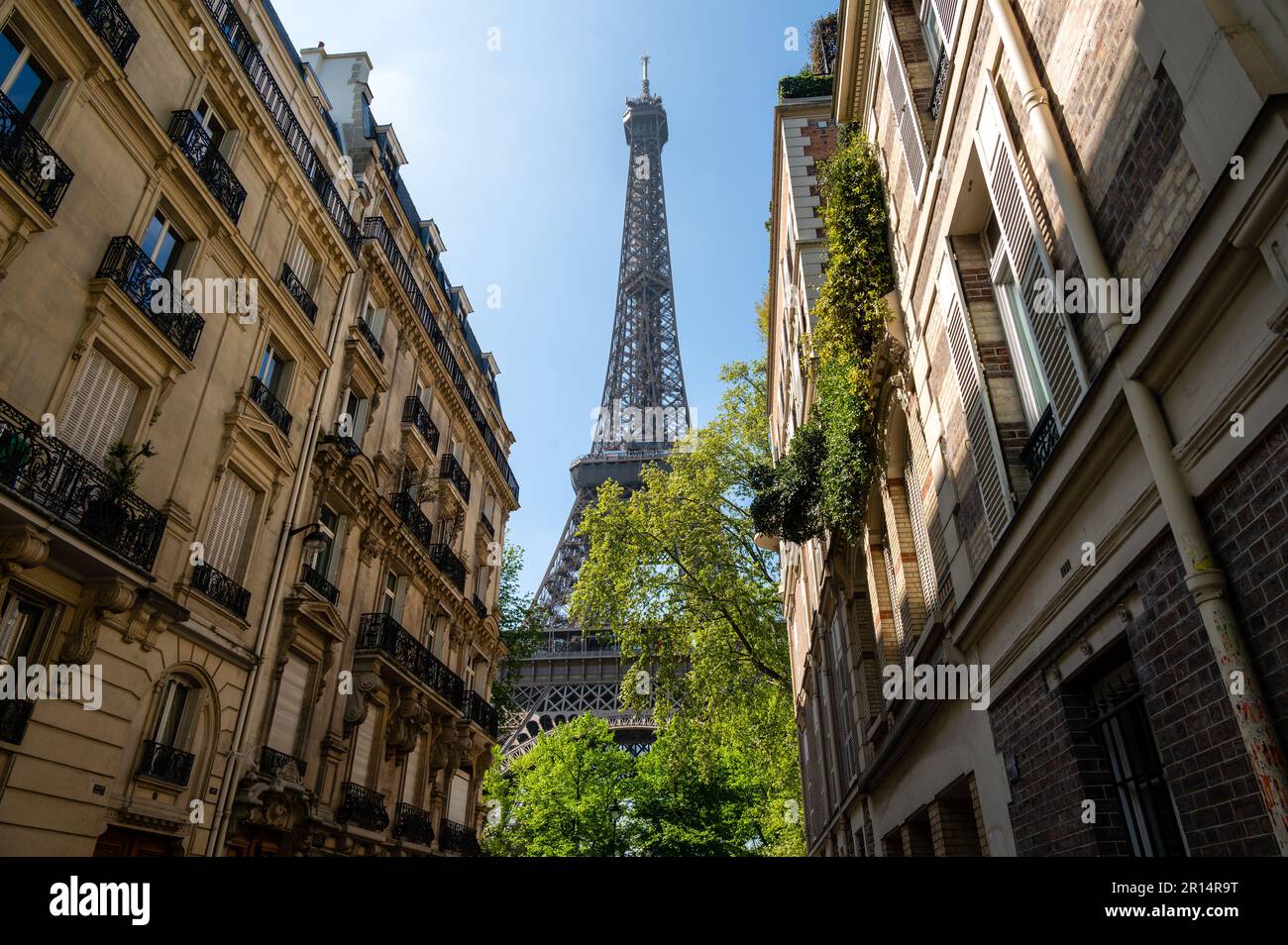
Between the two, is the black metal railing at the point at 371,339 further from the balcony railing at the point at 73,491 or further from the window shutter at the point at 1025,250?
the window shutter at the point at 1025,250

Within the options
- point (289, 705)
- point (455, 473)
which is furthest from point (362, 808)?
point (455, 473)

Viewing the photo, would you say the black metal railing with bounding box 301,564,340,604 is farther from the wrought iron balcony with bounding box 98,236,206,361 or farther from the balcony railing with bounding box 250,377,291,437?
the wrought iron balcony with bounding box 98,236,206,361

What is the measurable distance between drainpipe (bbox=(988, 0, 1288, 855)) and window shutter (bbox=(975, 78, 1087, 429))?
0.59 m

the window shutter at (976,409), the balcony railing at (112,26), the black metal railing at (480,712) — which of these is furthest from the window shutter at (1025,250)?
the black metal railing at (480,712)

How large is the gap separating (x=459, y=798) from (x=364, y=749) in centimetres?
718

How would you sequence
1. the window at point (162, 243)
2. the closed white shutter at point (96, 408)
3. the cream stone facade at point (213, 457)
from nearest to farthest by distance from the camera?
the cream stone facade at point (213, 457)
the closed white shutter at point (96, 408)
the window at point (162, 243)

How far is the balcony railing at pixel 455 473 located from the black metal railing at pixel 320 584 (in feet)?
22.2

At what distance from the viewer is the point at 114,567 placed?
11.1m

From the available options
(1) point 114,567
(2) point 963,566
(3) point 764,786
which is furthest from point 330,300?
(3) point 764,786

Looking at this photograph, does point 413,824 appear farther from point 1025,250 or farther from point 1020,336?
point 1025,250

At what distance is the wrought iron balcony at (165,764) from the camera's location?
12.1 meters

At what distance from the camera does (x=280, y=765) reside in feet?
50.8

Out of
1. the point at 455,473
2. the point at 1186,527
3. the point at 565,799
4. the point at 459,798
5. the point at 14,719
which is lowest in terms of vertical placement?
the point at 1186,527
